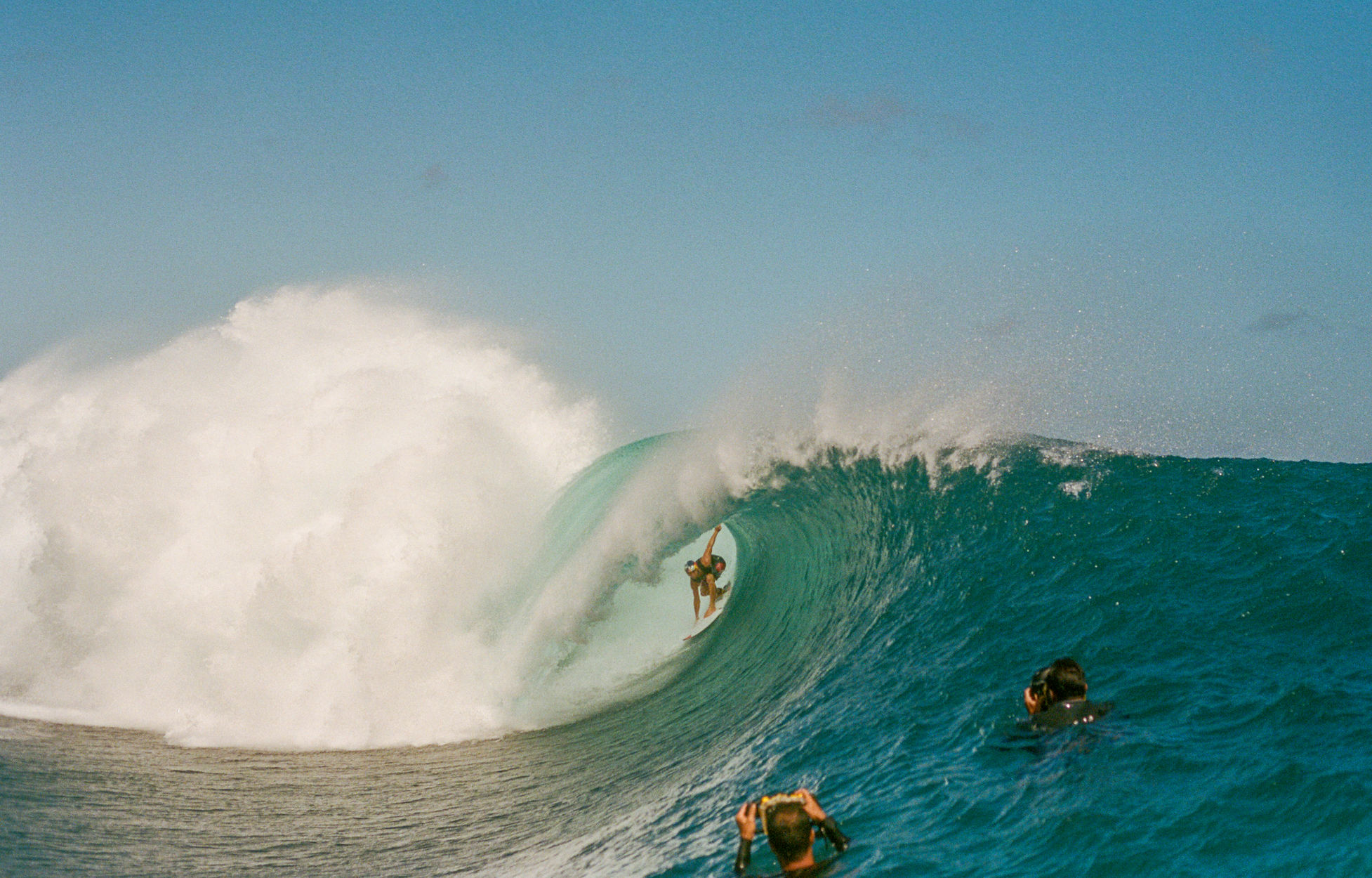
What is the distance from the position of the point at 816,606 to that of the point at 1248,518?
4.75 meters

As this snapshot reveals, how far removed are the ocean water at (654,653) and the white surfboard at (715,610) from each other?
38 cm

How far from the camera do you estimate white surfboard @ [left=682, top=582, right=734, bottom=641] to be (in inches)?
516

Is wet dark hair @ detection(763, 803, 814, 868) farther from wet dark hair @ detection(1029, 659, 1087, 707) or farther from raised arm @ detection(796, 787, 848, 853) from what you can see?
wet dark hair @ detection(1029, 659, 1087, 707)

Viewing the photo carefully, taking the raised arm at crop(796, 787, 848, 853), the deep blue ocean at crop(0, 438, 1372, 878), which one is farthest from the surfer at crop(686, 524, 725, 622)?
the raised arm at crop(796, 787, 848, 853)

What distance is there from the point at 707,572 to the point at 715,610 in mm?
554

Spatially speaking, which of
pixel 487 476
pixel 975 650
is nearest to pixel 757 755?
pixel 975 650

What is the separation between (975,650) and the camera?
8.19m

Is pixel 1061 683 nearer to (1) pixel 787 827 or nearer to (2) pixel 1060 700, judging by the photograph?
(2) pixel 1060 700

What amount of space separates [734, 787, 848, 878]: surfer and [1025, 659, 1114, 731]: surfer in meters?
1.91

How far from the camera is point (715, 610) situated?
13.5 metres

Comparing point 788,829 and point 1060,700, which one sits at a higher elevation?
point 1060,700

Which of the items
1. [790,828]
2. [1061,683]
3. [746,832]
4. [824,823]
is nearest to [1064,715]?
[1061,683]

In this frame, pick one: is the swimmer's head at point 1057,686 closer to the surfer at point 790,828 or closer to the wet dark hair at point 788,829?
the surfer at point 790,828

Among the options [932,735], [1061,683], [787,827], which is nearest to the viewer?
[787,827]
